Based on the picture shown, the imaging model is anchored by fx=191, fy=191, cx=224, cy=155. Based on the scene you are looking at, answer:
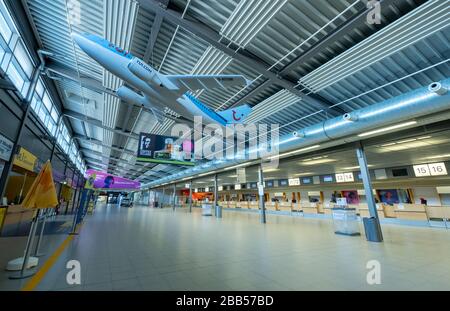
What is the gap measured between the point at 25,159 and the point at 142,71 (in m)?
6.26

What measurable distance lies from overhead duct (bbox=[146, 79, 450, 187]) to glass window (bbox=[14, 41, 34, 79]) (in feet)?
30.0

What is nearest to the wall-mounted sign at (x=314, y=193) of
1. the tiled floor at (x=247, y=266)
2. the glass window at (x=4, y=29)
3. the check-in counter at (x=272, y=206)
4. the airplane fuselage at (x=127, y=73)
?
the check-in counter at (x=272, y=206)

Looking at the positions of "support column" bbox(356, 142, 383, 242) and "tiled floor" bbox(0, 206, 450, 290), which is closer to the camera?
"tiled floor" bbox(0, 206, 450, 290)

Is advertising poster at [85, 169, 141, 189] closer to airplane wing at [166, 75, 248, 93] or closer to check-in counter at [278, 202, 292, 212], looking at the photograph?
check-in counter at [278, 202, 292, 212]

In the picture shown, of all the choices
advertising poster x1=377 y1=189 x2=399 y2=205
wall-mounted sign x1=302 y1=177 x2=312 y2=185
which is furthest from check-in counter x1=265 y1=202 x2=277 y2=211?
advertising poster x1=377 y1=189 x2=399 y2=205

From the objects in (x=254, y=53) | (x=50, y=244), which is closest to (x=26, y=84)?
(x=50, y=244)

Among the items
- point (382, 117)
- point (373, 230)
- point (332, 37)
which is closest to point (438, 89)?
point (382, 117)

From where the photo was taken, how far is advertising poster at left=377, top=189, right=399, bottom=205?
13.9 metres

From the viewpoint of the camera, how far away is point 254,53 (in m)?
4.77

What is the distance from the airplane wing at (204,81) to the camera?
14.6ft

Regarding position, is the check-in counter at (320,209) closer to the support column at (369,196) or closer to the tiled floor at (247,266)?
the support column at (369,196)

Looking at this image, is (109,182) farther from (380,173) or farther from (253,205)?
(380,173)

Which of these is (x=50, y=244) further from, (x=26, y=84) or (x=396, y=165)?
(x=396, y=165)

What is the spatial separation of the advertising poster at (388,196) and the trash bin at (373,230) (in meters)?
11.1
